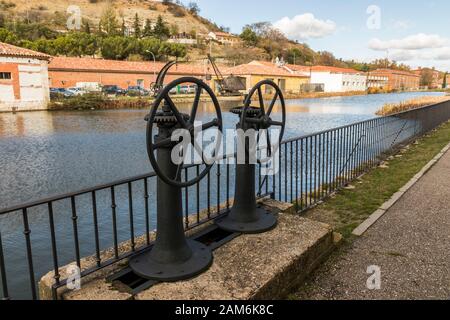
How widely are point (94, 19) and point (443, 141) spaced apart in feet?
444

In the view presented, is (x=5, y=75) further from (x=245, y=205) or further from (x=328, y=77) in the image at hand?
(x=328, y=77)

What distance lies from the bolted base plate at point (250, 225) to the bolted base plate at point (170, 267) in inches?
26.0

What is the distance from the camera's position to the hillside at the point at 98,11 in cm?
11150

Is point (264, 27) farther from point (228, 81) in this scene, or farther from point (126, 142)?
point (228, 81)

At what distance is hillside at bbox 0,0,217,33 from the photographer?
112 meters

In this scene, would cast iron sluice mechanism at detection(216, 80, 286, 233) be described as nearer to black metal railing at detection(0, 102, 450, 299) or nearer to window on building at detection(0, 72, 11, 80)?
black metal railing at detection(0, 102, 450, 299)

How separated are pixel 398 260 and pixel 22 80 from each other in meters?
Answer: 37.9

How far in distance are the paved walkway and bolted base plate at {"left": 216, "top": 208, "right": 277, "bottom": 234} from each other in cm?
64

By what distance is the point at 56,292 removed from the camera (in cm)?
263

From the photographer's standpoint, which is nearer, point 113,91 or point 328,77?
point 113,91

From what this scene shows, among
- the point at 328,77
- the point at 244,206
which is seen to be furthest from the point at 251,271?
the point at 328,77

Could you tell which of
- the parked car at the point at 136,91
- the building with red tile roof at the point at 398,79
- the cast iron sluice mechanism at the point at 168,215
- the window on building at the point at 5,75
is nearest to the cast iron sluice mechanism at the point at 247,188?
the cast iron sluice mechanism at the point at 168,215

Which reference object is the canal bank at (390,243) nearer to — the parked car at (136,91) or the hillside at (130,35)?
the parked car at (136,91)

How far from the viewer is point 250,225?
12.7 feet
